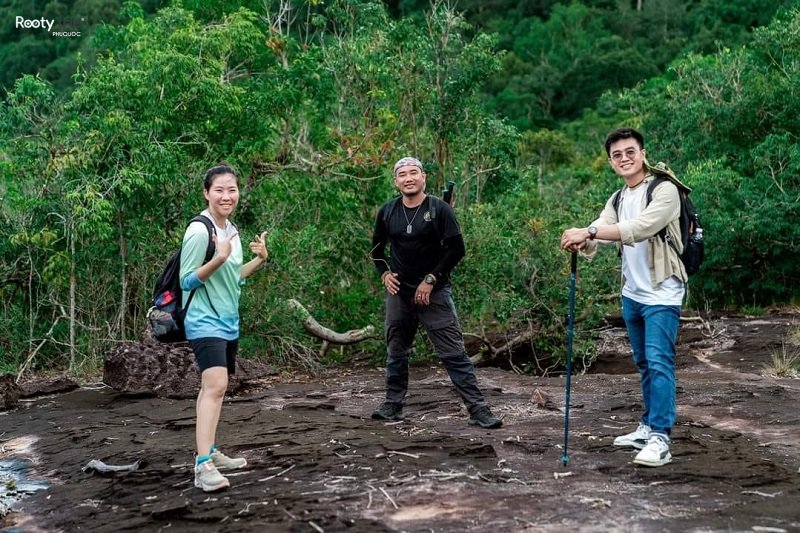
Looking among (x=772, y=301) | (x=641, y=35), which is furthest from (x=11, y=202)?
(x=641, y=35)

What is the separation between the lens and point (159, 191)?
11.4 m

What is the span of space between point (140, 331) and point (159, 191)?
5.64 ft

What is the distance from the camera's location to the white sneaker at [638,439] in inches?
223

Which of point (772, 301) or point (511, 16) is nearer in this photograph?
point (772, 301)

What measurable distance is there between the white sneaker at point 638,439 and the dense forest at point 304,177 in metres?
5.90

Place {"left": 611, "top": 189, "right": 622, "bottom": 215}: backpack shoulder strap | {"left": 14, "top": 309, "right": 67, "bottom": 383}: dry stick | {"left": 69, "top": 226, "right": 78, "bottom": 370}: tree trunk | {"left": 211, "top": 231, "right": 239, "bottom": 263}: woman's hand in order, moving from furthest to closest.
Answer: {"left": 14, "top": 309, "right": 67, "bottom": 383}: dry stick < {"left": 69, "top": 226, "right": 78, "bottom": 370}: tree trunk < {"left": 611, "top": 189, "right": 622, "bottom": 215}: backpack shoulder strap < {"left": 211, "top": 231, "right": 239, "bottom": 263}: woman's hand

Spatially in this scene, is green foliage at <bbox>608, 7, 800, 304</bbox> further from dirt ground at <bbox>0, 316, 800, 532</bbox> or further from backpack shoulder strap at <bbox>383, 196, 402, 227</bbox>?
backpack shoulder strap at <bbox>383, 196, 402, 227</bbox>

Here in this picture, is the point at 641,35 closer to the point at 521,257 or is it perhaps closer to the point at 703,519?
the point at 521,257

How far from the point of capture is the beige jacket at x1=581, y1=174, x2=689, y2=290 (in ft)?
16.9

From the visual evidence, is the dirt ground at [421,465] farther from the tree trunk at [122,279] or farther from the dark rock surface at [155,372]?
the tree trunk at [122,279]

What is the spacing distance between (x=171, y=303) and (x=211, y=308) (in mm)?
220

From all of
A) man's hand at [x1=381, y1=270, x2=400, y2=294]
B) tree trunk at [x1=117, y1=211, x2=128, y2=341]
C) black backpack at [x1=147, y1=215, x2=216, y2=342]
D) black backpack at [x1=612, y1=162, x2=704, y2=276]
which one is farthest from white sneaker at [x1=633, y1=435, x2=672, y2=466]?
tree trunk at [x1=117, y1=211, x2=128, y2=341]

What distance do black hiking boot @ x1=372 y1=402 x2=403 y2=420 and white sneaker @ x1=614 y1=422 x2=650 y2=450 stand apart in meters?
1.72

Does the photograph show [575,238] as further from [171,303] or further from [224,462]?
[224,462]
